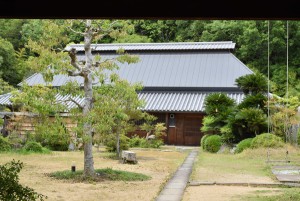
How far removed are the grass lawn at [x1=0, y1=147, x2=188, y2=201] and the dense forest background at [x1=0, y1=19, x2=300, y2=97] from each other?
12.6 m

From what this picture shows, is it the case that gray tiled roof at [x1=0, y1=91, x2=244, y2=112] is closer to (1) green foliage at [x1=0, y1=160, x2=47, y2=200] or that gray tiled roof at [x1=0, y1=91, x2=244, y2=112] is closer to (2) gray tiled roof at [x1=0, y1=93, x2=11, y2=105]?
(2) gray tiled roof at [x1=0, y1=93, x2=11, y2=105]

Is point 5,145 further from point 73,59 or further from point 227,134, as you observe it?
point 227,134

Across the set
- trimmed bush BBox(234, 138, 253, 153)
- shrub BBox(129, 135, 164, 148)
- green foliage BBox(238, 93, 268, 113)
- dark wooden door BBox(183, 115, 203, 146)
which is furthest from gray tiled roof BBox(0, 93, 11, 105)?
trimmed bush BBox(234, 138, 253, 153)

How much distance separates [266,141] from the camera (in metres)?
17.3

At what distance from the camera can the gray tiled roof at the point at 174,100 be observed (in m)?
23.8

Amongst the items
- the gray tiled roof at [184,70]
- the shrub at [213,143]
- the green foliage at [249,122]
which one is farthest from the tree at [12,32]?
the green foliage at [249,122]

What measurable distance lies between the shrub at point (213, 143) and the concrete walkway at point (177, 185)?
4.99 metres

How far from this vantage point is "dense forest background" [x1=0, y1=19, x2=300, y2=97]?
30453 millimetres

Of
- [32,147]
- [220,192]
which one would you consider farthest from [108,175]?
[32,147]

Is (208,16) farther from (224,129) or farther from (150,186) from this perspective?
(224,129)

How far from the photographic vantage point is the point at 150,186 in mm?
10273

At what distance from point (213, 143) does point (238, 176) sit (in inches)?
289

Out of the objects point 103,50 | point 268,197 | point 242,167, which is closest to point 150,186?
point 268,197

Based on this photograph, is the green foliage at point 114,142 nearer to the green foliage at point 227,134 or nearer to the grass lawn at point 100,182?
the grass lawn at point 100,182
